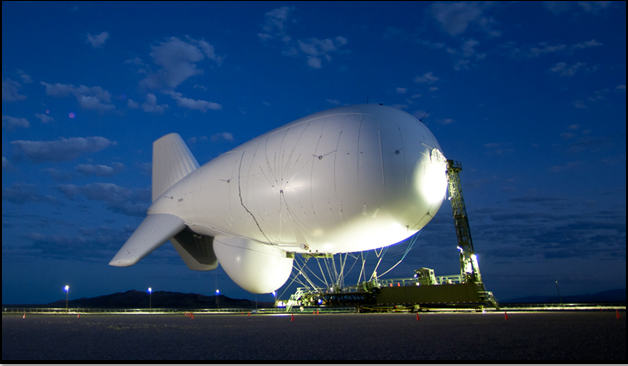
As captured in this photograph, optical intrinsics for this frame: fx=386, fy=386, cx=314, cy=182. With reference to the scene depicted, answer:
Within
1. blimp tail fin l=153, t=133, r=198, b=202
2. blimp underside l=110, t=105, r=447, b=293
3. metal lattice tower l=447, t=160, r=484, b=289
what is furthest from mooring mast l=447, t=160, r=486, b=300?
blimp tail fin l=153, t=133, r=198, b=202

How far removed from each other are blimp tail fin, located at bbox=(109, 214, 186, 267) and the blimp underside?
63 mm

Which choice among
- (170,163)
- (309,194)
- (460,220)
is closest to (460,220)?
(460,220)

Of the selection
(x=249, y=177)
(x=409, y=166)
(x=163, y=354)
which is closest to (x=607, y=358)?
(x=163, y=354)

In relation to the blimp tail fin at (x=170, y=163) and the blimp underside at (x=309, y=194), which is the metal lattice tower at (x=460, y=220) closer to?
the blimp underside at (x=309, y=194)

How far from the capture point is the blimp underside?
15.7 m

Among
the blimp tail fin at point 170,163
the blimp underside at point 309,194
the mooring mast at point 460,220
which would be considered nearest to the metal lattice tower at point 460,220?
the mooring mast at point 460,220

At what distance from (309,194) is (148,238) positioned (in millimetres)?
10837

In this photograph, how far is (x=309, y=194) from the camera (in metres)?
16.6

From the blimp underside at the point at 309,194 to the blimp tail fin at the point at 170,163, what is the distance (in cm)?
314

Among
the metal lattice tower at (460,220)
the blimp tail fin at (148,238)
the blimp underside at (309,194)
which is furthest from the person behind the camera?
the metal lattice tower at (460,220)

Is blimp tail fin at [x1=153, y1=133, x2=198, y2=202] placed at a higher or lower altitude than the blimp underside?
higher

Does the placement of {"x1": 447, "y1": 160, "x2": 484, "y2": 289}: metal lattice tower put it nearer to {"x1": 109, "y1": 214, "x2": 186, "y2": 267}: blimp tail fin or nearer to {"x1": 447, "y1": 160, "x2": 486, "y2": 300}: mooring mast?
{"x1": 447, "y1": 160, "x2": 486, "y2": 300}: mooring mast

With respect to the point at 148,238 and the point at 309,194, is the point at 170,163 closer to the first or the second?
the point at 148,238

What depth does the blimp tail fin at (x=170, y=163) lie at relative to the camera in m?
26.4
